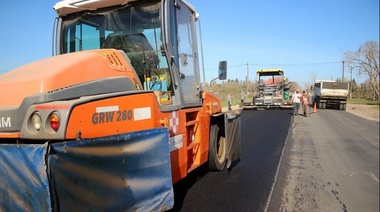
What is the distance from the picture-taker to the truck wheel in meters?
5.60

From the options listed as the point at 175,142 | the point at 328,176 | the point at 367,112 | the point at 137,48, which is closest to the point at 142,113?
the point at 175,142

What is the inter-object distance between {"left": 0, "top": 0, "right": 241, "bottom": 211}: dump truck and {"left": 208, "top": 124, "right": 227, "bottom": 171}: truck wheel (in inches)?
25.3

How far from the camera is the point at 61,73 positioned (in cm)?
284

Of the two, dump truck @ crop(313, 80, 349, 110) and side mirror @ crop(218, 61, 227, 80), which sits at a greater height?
side mirror @ crop(218, 61, 227, 80)

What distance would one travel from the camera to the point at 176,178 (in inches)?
153

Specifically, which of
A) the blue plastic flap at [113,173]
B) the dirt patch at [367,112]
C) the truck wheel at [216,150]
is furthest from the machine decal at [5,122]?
the dirt patch at [367,112]

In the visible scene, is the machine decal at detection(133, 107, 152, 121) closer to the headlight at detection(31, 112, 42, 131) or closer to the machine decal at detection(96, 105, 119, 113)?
the machine decal at detection(96, 105, 119, 113)

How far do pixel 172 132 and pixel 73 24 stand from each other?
2.19 meters

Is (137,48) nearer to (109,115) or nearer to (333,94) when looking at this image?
(109,115)

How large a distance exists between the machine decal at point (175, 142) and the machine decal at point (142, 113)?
55cm

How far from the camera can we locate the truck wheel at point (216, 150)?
5.60 m

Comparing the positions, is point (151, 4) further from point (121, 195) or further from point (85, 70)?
point (121, 195)

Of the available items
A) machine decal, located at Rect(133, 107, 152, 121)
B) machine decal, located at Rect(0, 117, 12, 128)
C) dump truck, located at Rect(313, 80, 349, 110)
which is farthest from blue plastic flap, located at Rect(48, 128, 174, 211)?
dump truck, located at Rect(313, 80, 349, 110)

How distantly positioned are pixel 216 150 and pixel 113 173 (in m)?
3.26
